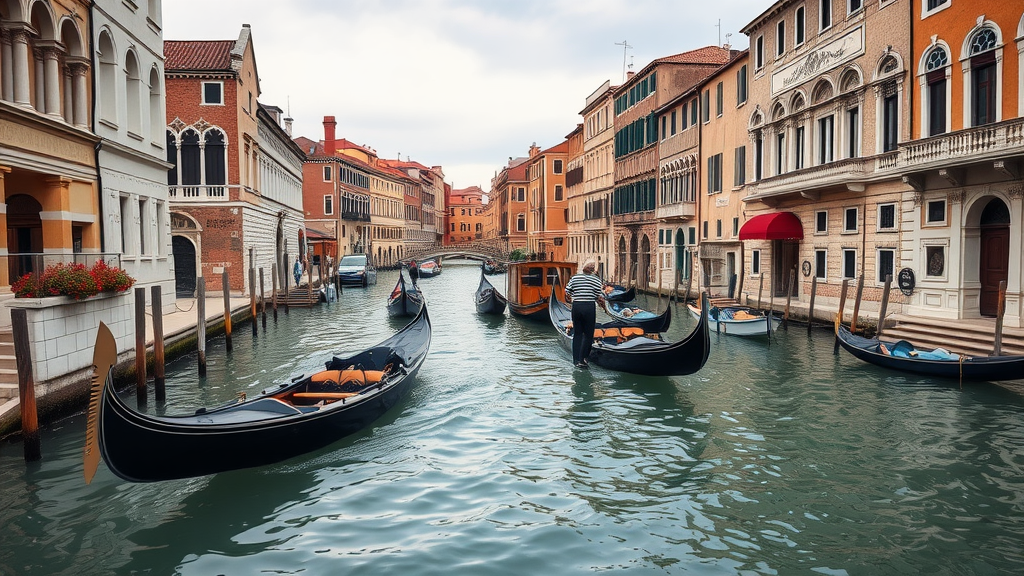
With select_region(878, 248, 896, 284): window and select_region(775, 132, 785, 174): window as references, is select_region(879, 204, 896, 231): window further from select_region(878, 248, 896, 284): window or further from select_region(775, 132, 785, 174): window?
select_region(775, 132, 785, 174): window

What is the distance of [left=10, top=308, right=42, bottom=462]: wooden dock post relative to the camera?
17.9 feet

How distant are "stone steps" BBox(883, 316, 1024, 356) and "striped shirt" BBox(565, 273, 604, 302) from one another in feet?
16.2

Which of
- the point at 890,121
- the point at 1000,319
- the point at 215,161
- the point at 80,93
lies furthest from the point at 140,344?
the point at 215,161

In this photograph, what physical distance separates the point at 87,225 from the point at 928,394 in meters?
10.8

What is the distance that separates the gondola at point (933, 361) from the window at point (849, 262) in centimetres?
376

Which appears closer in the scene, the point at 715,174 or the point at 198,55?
the point at 198,55

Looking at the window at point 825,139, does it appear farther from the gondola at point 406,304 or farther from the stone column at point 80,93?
the stone column at point 80,93

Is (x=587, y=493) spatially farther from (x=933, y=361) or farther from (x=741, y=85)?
(x=741, y=85)

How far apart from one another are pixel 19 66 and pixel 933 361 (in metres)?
11.1

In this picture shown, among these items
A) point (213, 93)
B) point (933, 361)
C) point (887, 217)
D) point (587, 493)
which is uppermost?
point (213, 93)

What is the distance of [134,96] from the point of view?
11.5 m

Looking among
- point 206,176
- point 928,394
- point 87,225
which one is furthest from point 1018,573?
point 206,176

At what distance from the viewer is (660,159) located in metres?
24.1

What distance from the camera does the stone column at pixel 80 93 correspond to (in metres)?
9.34
